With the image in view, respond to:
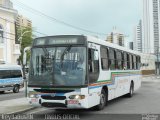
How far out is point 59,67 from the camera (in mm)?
12891

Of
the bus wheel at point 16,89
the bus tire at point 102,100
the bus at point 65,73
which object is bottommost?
the bus wheel at point 16,89

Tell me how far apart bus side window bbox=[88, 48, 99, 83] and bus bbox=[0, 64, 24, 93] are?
18895mm

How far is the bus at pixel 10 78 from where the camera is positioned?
31816 millimetres

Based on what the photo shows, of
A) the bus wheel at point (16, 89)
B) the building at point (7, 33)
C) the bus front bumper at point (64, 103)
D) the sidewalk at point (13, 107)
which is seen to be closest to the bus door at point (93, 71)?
the bus front bumper at point (64, 103)

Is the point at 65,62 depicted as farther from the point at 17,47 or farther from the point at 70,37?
the point at 17,47

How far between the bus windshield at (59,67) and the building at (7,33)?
41.6 m

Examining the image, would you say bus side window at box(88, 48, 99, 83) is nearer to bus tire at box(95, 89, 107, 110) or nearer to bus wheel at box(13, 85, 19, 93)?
bus tire at box(95, 89, 107, 110)

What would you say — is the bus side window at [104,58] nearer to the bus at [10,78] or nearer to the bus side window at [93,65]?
the bus side window at [93,65]

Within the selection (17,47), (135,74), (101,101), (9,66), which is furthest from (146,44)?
(101,101)

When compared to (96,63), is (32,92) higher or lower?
lower

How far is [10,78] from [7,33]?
23.6 m

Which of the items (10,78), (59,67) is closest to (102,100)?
(59,67)

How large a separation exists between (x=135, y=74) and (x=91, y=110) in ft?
29.4

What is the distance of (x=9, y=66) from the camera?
109 ft
